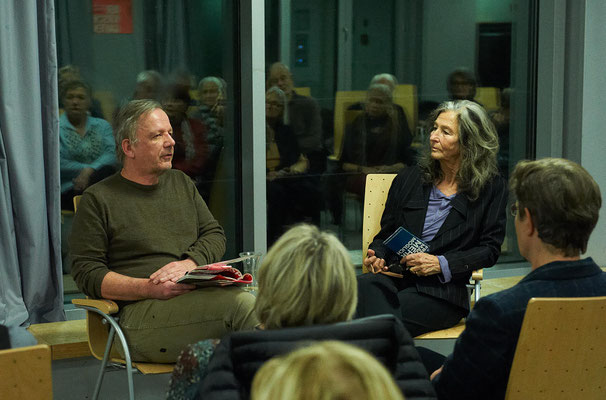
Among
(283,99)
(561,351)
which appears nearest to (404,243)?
(561,351)

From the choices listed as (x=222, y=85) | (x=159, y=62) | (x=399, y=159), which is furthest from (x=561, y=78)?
(x=159, y=62)

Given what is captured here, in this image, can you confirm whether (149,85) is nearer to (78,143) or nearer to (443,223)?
(78,143)

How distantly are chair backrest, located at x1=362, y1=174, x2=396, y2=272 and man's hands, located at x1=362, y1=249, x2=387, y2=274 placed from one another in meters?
0.26

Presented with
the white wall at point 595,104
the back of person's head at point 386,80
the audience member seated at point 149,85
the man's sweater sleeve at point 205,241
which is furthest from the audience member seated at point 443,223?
the white wall at point 595,104

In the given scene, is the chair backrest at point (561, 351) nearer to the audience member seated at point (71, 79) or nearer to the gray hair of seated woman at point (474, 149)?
the gray hair of seated woman at point (474, 149)

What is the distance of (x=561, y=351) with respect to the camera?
7.00 ft

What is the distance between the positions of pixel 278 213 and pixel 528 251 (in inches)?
111

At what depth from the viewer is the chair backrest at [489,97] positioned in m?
5.53

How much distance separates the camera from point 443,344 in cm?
459

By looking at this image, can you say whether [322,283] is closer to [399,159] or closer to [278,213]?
[278,213]

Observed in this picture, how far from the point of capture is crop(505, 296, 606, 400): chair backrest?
6.79 ft

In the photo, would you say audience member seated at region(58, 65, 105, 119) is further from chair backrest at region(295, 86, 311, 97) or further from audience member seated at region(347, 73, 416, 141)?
audience member seated at region(347, 73, 416, 141)

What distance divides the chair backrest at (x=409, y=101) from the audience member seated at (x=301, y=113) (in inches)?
23.6

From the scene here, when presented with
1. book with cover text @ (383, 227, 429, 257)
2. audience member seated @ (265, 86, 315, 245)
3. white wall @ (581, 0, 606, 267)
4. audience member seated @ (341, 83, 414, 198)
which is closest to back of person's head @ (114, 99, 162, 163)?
book with cover text @ (383, 227, 429, 257)
